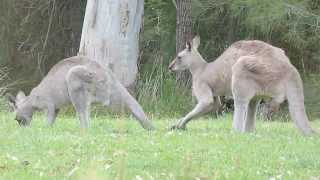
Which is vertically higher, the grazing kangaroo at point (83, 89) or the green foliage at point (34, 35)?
the grazing kangaroo at point (83, 89)

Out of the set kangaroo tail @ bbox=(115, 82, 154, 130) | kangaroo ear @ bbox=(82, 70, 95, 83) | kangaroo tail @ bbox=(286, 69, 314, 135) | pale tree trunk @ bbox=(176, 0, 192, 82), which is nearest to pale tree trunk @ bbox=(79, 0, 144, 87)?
pale tree trunk @ bbox=(176, 0, 192, 82)

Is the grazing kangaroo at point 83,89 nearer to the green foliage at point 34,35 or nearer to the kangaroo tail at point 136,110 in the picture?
the kangaroo tail at point 136,110

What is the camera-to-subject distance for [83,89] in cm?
1000

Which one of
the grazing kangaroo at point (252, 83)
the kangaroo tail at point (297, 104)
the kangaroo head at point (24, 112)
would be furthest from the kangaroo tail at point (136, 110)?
the kangaroo tail at point (297, 104)

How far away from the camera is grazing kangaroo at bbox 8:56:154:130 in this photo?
9.98m

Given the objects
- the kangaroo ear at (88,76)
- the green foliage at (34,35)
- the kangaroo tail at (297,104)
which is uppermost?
the kangaroo ear at (88,76)

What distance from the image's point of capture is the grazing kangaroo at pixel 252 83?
9719 millimetres

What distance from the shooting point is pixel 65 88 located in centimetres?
1041

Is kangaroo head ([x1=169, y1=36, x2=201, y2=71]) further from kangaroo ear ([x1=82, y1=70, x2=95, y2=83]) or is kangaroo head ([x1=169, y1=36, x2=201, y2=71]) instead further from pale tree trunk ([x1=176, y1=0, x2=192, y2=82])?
pale tree trunk ([x1=176, y1=0, x2=192, y2=82])

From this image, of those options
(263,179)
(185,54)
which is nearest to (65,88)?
(185,54)

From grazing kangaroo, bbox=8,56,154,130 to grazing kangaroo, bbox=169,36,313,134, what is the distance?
2.77 feet

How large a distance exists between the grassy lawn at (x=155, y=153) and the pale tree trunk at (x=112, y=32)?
6337mm

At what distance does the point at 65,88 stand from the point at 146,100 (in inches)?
242

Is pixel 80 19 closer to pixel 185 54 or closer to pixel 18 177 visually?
pixel 185 54
